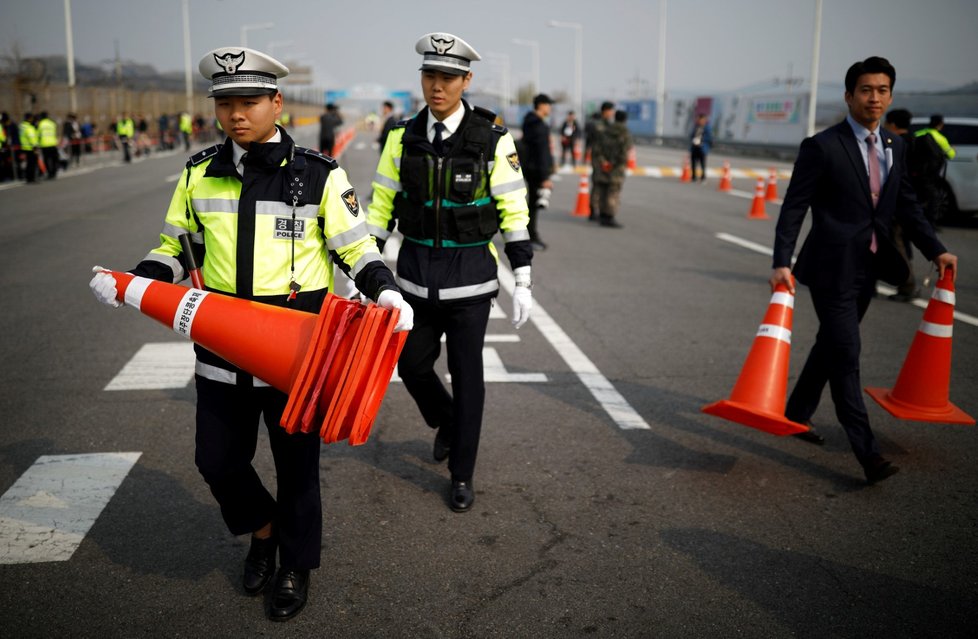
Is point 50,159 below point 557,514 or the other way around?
the other way around

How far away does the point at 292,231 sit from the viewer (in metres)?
3.07

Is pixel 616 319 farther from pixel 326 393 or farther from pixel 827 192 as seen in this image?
pixel 326 393

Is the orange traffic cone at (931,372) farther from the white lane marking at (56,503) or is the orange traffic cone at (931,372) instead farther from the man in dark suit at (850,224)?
the white lane marking at (56,503)

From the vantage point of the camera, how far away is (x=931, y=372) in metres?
5.09

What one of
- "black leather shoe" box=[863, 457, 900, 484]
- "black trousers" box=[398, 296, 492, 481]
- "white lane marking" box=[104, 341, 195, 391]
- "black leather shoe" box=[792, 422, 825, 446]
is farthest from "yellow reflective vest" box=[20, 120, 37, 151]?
"black leather shoe" box=[863, 457, 900, 484]

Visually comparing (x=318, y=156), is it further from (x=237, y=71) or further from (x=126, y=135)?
(x=126, y=135)

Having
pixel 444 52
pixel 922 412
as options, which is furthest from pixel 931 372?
pixel 444 52

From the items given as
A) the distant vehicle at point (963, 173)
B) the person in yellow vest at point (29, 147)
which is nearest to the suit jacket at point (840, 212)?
the distant vehicle at point (963, 173)

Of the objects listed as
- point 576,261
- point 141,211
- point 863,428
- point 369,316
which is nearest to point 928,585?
point 863,428

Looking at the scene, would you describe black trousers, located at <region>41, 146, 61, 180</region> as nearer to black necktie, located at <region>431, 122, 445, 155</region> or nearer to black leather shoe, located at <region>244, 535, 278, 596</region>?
black necktie, located at <region>431, 122, 445, 155</region>

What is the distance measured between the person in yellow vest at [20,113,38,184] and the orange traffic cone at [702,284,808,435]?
22.0 m

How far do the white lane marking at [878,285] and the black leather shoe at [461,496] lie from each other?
4992 mm

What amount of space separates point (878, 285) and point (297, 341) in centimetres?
901

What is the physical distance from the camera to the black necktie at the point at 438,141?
3.99 meters
